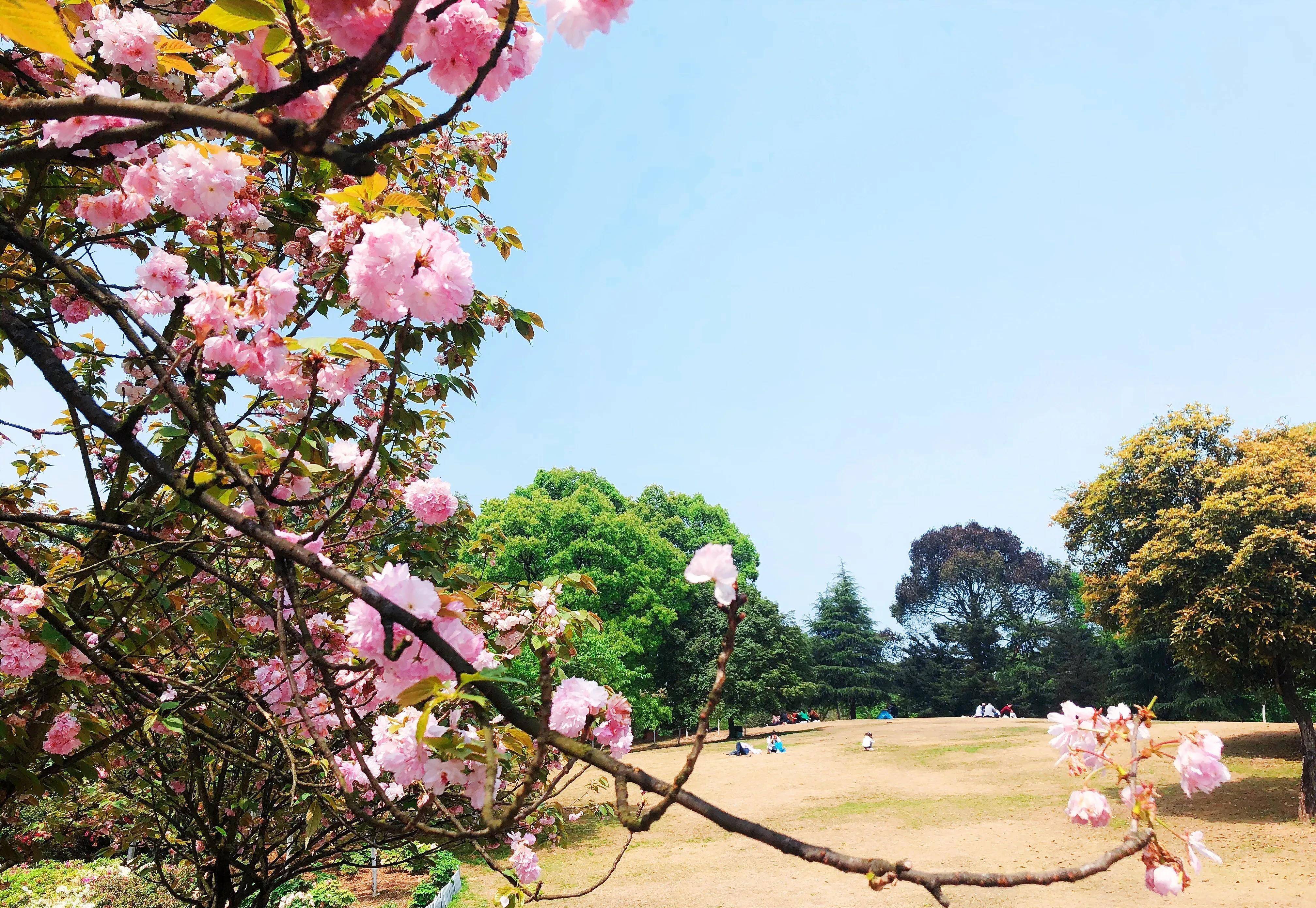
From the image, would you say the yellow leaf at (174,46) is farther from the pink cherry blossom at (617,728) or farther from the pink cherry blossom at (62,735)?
the pink cherry blossom at (62,735)

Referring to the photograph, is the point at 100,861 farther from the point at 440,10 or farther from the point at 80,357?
the point at 440,10

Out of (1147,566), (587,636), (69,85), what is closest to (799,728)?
(587,636)

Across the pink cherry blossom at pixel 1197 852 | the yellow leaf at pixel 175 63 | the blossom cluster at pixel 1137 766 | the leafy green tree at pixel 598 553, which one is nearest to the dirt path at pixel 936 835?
the leafy green tree at pixel 598 553

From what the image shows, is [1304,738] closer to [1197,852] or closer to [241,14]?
[1197,852]

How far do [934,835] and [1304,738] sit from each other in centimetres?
671

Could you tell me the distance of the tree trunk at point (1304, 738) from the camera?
39.8 feet

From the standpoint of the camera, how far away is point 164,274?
7.94 feet

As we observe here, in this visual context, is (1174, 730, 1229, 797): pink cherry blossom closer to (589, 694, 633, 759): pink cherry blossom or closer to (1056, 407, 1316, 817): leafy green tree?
(589, 694, 633, 759): pink cherry blossom

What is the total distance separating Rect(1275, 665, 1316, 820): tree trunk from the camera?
1213 centimetres

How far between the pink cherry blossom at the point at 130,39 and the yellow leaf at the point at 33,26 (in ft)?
3.87

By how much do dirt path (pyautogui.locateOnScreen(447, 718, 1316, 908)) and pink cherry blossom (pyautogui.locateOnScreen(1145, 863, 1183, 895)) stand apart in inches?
363

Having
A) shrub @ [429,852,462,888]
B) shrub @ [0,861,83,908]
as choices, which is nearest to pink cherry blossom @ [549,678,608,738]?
shrub @ [0,861,83,908]

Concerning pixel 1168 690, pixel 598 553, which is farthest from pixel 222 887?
pixel 1168 690

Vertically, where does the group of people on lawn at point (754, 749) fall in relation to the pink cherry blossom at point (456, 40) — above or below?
below
